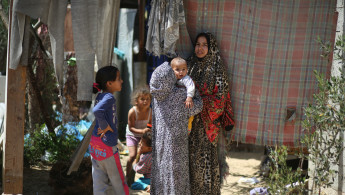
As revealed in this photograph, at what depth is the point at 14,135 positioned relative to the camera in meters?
4.14

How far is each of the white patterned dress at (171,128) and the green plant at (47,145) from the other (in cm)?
210

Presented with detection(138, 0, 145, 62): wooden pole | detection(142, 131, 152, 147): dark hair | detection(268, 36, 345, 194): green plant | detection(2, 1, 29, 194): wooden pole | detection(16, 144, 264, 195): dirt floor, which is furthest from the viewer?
detection(138, 0, 145, 62): wooden pole

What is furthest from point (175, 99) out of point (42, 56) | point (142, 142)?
point (42, 56)

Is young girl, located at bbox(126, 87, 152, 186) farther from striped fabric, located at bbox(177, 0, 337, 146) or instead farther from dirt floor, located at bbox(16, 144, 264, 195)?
striped fabric, located at bbox(177, 0, 337, 146)

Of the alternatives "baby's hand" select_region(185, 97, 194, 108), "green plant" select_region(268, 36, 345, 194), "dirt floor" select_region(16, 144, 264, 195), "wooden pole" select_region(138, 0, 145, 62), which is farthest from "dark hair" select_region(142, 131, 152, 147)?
"green plant" select_region(268, 36, 345, 194)

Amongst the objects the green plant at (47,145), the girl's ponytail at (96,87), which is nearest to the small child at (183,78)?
the girl's ponytail at (96,87)

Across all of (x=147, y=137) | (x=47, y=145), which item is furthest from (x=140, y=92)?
(x=47, y=145)

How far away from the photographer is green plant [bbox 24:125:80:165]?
5445mm

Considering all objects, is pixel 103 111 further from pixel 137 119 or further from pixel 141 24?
pixel 141 24

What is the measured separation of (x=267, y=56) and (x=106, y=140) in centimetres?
188

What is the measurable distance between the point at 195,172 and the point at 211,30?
1512 millimetres

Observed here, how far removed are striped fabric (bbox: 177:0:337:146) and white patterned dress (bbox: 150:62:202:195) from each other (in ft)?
2.07

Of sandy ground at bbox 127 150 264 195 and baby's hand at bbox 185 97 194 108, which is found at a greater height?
baby's hand at bbox 185 97 194 108

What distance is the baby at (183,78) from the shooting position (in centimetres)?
365
